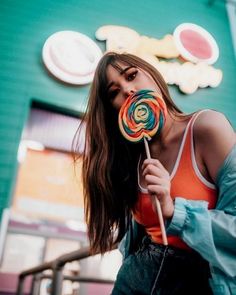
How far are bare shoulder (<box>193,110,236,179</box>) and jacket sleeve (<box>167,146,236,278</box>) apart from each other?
0.03m

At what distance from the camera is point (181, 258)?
1.08 metres

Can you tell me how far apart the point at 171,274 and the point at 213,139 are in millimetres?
448

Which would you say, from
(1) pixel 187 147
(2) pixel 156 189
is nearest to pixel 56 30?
(1) pixel 187 147

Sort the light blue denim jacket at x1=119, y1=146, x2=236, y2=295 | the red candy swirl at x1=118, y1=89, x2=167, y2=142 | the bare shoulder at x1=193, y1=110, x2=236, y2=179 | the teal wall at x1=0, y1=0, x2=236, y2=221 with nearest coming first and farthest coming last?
the light blue denim jacket at x1=119, y1=146, x2=236, y2=295 < the bare shoulder at x1=193, y1=110, x2=236, y2=179 < the red candy swirl at x1=118, y1=89, x2=167, y2=142 < the teal wall at x1=0, y1=0, x2=236, y2=221

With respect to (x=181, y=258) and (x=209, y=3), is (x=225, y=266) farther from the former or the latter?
(x=209, y=3)

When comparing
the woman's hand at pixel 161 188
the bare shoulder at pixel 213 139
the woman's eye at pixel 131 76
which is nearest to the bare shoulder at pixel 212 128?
the bare shoulder at pixel 213 139

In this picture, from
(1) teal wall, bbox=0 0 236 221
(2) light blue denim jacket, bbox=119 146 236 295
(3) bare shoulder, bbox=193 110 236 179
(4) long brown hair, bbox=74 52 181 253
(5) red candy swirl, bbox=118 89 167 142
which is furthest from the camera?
(1) teal wall, bbox=0 0 236 221

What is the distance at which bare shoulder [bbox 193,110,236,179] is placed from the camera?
3.39 feet

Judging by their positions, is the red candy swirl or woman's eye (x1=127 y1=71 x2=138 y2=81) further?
woman's eye (x1=127 y1=71 x2=138 y2=81)

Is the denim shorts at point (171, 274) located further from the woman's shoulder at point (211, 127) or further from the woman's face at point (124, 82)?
the woman's face at point (124, 82)

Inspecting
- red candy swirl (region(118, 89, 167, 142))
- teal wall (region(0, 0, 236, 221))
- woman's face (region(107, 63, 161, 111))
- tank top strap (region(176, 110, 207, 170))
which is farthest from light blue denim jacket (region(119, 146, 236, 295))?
teal wall (region(0, 0, 236, 221))

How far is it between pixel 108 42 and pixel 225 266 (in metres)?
4.23

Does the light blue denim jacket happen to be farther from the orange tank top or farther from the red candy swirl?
the red candy swirl

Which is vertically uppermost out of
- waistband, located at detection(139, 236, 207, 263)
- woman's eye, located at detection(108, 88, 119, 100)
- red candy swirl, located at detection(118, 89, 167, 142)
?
woman's eye, located at detection(108, 88, 119, 100)
